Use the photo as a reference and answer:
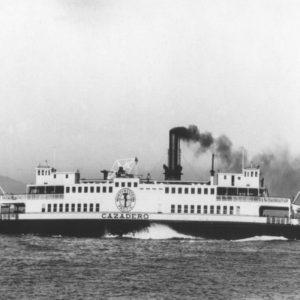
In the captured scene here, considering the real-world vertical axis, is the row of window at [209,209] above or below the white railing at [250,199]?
below

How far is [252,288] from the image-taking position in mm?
34812

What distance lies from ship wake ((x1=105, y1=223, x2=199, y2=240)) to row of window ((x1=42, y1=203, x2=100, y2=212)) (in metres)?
3.07

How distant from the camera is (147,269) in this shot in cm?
4041

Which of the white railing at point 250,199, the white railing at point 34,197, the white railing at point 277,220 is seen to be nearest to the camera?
the white railing at point 277,220

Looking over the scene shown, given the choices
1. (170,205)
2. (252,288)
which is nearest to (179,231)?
(170,205)

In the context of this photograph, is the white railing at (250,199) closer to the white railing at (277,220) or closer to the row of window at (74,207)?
the white railing at (277,220)

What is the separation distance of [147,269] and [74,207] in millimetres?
23733

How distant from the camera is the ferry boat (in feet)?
199

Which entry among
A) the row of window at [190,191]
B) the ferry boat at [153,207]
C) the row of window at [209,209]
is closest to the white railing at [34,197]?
the ferry boat at [153,207]

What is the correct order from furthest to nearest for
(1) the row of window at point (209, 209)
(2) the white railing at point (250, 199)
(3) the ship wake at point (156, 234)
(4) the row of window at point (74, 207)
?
(4) the row of window at point (74, 207)
(2) the white railing at point (250, 199)
(1) the row of window at point (209, 209)
(3) the ship wake at point (156, 234)

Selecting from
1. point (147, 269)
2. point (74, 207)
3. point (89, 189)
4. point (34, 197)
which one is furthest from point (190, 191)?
point (147, 269)

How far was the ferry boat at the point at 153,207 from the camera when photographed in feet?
199

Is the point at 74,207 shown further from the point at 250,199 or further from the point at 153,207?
the point at 250,199

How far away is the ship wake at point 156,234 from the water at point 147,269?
1.89 m
